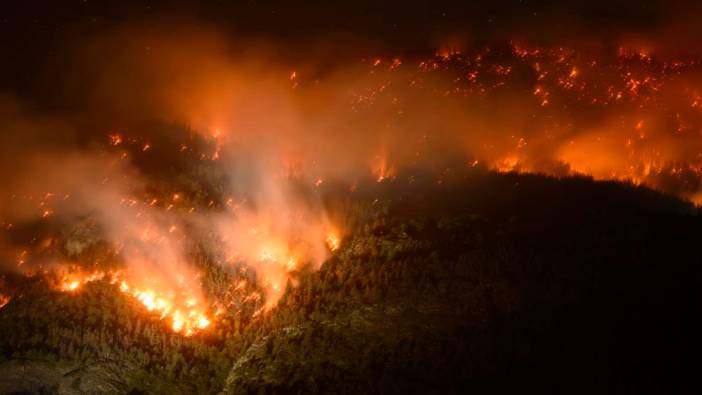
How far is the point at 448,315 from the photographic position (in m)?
102

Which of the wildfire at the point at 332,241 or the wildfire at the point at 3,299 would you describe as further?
the wildfire at the point at 3,299

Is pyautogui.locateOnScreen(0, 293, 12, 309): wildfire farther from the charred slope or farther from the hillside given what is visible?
the charred slope

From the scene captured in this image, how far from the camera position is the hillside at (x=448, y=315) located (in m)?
89.7

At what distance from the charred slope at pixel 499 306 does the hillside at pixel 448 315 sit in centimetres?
33

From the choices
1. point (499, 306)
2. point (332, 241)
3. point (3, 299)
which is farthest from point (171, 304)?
point (499, 306)

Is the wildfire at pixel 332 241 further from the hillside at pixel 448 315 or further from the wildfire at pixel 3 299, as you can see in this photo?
the wildfire at pixel 3 299

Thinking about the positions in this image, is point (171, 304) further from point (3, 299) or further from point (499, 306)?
point (499, 306)

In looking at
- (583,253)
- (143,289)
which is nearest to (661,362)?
(583,253)

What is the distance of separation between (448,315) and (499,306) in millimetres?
10000

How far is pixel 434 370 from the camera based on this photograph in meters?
88.8

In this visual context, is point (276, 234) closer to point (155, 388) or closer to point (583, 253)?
point (155, 388)

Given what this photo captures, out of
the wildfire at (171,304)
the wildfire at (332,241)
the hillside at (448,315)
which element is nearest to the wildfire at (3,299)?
the hillside at (448,315)

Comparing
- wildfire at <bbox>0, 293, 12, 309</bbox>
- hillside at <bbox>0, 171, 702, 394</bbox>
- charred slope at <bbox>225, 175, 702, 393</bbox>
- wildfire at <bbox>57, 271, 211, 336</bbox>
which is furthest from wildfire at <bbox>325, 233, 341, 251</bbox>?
wildfire at <bbox>0, 293, 12, 309</bbox>

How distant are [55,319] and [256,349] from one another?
191ft
